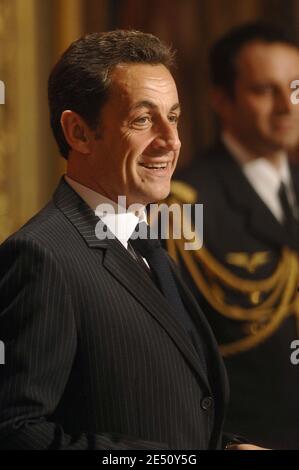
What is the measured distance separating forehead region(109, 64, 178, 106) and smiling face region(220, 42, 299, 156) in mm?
1427

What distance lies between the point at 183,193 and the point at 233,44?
466mm

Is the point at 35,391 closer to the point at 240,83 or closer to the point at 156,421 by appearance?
the point at 156,421

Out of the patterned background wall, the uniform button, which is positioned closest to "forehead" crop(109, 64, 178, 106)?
the uniform button

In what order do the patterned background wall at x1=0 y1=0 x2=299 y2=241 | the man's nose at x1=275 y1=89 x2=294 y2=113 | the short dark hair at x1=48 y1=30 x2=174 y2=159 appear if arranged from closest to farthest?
1. the short dark hair at x1=48 y1=30 x2=174 y2=159
2. the patterned background wall at x1=0 y1=0 x2=299 y2=241
3. the man's nose at x1=275 y1=89 x2=294 y2=113

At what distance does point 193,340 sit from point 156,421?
0.47ft

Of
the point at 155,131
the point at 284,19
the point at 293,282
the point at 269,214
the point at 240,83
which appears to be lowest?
the point at 293,282

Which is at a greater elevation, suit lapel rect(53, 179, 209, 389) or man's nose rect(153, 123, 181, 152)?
man's nose rect(153, 123, 181, 152)

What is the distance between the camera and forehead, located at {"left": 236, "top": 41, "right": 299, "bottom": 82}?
2568mm

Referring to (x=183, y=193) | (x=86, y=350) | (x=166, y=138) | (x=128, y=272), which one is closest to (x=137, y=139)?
(x=166, y=138)

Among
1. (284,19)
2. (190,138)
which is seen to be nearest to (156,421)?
(190,138)

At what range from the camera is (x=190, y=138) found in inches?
104

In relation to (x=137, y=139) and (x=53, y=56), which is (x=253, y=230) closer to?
(x=53, y=56)

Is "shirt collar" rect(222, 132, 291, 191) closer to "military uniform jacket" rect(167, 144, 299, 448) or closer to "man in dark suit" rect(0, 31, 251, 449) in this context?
"military uniform jacket" rect(167, 144, 299, 448)

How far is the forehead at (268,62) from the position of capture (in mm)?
2568
